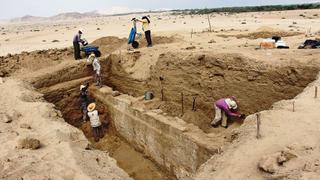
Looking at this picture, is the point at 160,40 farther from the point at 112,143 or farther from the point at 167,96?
the point at 112,143

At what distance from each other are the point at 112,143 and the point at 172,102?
2.47m

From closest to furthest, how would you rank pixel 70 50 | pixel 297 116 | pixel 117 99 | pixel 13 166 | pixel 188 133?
pixel 297 116 < pixel 13 166 < pixel 188 133 < pixel 117 99 < pixel 70 50

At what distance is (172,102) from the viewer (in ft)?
35.6

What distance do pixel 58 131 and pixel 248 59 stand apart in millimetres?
4859

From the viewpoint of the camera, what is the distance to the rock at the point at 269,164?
459 cm

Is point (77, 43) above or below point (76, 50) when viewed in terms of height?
above

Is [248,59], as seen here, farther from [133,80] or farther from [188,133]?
[133,80]

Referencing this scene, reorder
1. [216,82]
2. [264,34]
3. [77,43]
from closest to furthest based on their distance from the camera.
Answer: [216,82]
[77,43]
[264,34]

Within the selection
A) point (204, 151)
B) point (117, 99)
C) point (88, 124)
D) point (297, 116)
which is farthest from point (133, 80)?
point (297, 116)

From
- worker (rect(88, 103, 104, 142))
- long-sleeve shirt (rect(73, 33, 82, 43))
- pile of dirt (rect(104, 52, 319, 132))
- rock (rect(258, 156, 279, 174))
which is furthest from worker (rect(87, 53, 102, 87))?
rock (rect(258, 156, 279, 174))

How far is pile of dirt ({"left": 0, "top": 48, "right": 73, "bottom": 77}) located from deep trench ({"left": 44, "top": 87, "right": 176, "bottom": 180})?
231 cm

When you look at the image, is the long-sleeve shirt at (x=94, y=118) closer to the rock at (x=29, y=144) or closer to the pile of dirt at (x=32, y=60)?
the rock at (x=29, y=144)

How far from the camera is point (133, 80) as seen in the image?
40.9ft

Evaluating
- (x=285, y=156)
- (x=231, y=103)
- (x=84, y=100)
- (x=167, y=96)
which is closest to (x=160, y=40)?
(x=84, y=100)
